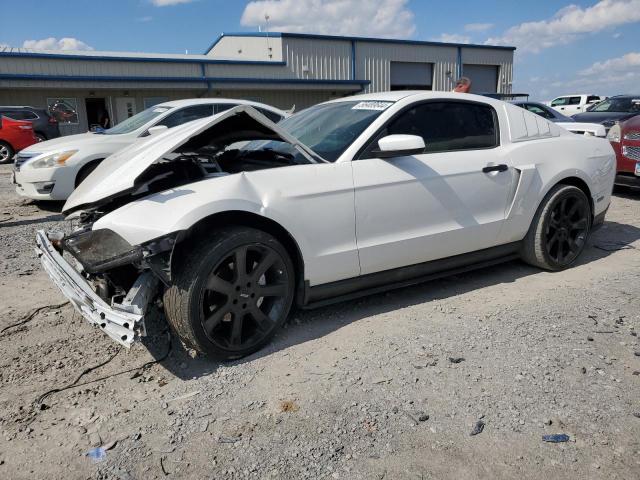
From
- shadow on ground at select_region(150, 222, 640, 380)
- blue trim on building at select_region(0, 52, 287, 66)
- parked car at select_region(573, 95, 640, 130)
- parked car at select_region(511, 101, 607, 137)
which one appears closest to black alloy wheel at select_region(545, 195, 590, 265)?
shadow on ground at select_region(150, 222, 640, 380)

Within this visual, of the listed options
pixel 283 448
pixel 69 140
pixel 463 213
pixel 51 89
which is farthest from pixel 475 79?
pixel 283 448

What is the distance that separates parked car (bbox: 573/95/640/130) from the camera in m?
11.7

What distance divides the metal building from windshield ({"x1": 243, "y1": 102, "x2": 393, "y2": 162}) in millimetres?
21726

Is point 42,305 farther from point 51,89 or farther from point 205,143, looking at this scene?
point 51,89

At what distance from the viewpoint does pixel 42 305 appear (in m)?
4.07

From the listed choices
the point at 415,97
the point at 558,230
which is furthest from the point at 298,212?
the point at 558,230

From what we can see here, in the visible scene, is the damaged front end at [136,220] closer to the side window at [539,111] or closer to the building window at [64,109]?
the side window at [539,111]

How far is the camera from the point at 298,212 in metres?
→ 3.33

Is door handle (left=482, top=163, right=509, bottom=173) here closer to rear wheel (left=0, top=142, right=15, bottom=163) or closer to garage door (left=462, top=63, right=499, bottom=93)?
rear wheel (left=0, top=142, right=15, bottom=163)

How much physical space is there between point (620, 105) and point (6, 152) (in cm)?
1623

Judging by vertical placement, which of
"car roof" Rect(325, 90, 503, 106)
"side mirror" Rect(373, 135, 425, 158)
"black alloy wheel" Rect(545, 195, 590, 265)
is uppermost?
"car roof" Rect(325, 90, 503, 106)

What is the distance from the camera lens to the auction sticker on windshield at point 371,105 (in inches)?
156

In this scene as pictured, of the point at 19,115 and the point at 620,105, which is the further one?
the point at 19,115

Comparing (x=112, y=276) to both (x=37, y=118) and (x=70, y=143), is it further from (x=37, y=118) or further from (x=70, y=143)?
(x=37, y=118)
